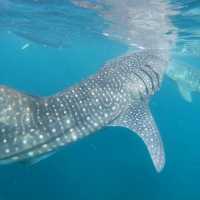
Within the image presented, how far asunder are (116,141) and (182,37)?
721 cm

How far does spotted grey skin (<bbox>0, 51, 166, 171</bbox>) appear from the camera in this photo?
5438mm

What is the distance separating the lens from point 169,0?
11.7 metres

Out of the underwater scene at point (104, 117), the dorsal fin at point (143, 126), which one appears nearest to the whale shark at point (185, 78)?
the underwater scene at point (104, 117)

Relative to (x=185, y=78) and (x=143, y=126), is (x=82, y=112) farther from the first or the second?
(x=185, y=78)

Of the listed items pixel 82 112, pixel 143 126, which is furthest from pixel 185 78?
pixel 82 112

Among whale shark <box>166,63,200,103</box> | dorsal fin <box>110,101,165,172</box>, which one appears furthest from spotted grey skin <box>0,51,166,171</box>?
whale shark <box>166,63,200,103</box>

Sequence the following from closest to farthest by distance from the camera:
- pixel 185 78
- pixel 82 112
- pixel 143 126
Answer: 1. pixel 82 112
2. pixel 143 126
3. pixel 185 78

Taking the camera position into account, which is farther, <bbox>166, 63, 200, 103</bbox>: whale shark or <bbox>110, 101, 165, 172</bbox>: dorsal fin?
<bbox>166, 63, 200, 103</bbox>: whale shark

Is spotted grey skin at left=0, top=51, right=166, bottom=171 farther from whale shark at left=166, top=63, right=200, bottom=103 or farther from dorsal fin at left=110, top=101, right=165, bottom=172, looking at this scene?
whale shark at left=166, top=63, right=200, bottom=103

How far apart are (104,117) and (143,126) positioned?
1252 mm

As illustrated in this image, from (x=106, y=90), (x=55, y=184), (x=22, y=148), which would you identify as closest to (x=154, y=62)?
(x=106, y=90)

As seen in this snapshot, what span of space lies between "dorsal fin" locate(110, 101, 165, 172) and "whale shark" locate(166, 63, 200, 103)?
12.9 metres

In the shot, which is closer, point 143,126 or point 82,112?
point 82,112

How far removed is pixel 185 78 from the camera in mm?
20984
